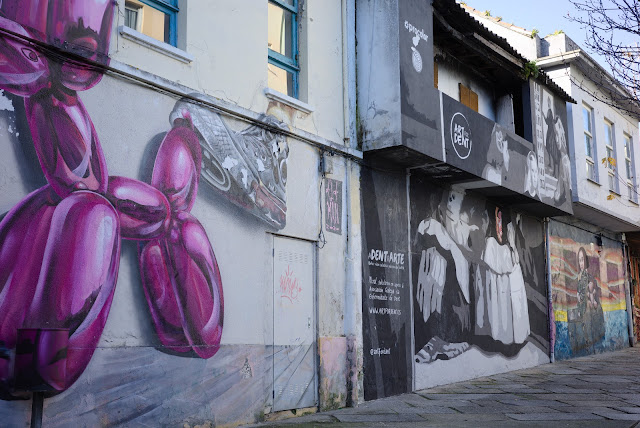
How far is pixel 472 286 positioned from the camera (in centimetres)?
1303

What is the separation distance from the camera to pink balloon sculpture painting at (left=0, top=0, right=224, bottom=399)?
18.4ft

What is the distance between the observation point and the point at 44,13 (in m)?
6.04

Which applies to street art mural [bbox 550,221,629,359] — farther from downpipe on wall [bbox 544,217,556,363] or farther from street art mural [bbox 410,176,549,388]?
street art mural [bbox 410,176,549,388]

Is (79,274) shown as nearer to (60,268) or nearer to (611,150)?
(60,268)

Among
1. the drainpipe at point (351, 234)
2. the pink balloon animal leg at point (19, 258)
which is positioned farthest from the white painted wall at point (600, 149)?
the pink balloon animal leg at point (19, 258)

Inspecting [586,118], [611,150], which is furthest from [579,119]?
[611,150]

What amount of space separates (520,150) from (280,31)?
6332 millimetres

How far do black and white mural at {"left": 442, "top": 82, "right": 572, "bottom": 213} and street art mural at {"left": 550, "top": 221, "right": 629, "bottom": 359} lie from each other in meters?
2.59

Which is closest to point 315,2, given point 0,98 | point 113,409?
point 0,98

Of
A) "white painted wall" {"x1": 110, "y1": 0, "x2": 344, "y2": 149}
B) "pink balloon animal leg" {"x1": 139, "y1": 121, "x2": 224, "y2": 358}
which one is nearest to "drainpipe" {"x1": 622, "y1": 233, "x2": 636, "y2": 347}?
"white painted wall" {"x1": 110, "y1": 0, "x2": 344, "y2": 149}

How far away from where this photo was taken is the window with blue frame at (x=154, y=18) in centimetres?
714

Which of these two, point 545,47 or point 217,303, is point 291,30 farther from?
point 545,47

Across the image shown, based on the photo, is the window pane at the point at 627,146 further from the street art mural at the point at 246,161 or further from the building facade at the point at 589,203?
the street art mural at the point at 246,161

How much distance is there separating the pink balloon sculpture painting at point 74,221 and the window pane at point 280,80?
218 centimetres
